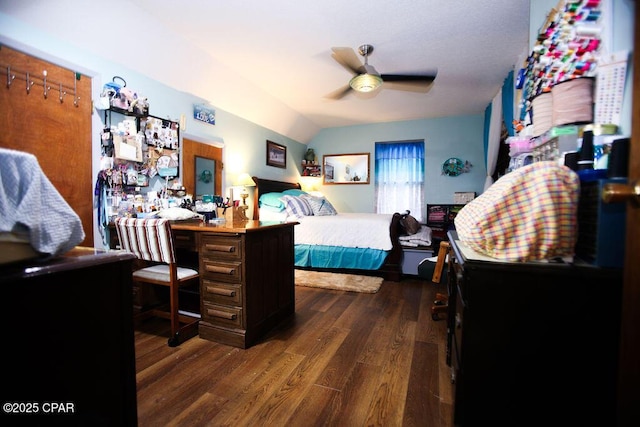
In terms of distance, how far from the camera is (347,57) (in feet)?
8.83

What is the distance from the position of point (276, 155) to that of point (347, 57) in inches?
113

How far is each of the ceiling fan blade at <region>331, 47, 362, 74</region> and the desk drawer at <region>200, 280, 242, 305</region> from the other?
2222 millimetres

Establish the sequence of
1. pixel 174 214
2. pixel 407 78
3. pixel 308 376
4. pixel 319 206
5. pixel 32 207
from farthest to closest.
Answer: pixel 319 206, pixel 407 78, pixel 174 214, pixel 308 376, pixel 32 207

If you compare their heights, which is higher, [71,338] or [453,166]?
[453,166]

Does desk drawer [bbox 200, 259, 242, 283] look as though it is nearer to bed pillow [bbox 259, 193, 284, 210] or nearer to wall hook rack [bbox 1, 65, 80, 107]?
wall hook rack [bbox 1, 65, 80, 107]

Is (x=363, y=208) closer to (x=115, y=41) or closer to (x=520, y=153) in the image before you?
(x=520, y=153)

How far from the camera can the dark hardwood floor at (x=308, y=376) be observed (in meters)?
1.35

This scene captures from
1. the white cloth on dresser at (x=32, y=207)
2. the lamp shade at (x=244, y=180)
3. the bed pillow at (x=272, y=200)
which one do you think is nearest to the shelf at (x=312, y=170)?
the bed pillow at (x=272, y=200)

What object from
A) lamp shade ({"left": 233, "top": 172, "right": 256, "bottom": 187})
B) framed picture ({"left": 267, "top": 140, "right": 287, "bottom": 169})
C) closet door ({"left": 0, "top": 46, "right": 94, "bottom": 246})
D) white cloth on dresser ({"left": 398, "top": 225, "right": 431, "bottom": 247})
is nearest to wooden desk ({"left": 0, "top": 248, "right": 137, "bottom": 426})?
closet door ({"left": 0, "top": 46, "right": 94, "bottom": 246})

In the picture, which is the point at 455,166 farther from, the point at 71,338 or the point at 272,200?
the point at 71,338

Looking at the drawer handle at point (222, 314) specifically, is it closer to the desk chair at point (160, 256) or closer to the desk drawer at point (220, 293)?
the desk drawer at point (220, 293)

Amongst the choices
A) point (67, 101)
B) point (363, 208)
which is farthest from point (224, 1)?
point (363, 208)

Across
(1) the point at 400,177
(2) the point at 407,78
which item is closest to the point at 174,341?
(2) the point at 407,78

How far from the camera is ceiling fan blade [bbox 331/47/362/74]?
255 centimetres
